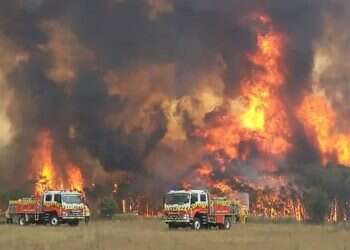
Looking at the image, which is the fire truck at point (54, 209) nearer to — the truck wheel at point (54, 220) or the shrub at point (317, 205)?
the truck wheel at point (54, 220)

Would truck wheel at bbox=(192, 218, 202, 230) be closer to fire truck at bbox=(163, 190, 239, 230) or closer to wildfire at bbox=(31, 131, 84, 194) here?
fire truck at bbox=(163, 190, 239, 230)

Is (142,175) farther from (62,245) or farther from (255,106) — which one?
(62,245)

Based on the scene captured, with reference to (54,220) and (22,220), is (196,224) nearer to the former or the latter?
(54,220)

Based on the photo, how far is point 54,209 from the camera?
55906mm

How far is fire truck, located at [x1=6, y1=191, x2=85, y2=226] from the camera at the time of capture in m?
55.5

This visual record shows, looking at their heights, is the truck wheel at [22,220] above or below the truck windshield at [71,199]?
below

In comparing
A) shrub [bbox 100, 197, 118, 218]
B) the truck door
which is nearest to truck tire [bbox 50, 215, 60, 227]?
the truck door

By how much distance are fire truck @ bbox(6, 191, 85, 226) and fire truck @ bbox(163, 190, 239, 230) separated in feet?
30.3

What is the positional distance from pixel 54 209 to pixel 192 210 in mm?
12495

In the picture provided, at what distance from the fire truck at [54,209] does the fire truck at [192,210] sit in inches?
363

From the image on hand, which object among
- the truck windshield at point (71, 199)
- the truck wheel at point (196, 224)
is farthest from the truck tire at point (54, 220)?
the truck wheel at point (196, 224)

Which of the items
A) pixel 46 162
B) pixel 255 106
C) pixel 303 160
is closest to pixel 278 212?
pixel 303 160

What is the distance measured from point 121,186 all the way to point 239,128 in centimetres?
1916

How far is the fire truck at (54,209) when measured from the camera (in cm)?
5553
